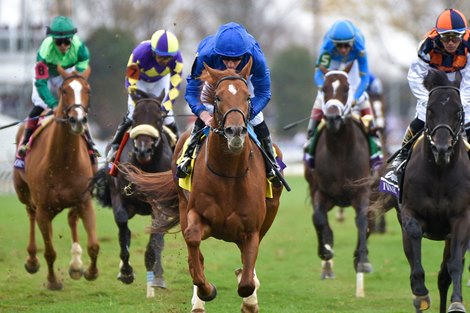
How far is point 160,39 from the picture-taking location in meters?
11.3

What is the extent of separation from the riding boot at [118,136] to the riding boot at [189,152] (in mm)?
2752

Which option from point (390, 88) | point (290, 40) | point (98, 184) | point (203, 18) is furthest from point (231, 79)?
point (290, 40)

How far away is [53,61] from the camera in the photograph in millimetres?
12023

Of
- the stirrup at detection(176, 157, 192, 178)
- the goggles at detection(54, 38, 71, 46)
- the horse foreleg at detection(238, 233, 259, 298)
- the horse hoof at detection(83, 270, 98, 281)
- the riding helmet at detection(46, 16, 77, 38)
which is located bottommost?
the horse hoof at detection(83, 270, 98, 281)

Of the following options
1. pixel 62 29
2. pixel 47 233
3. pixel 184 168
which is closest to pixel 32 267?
pixel 47 233

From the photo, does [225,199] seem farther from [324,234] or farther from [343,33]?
[343,33]

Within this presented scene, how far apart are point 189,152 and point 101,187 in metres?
3.20

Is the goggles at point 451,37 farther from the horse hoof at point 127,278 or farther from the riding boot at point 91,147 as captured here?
the riding boot at point 91,147

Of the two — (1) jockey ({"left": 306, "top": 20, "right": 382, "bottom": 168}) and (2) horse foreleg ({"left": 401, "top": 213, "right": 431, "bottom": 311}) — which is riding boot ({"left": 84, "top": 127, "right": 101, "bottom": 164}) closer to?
(1) jockey ({"left": 306, "top": 20, "right": 382, "bottom": 168})

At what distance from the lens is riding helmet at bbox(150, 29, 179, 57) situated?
444 inches

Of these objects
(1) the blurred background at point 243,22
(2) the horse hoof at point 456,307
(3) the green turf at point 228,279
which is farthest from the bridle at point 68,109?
(1) the blurred background at point 243,22

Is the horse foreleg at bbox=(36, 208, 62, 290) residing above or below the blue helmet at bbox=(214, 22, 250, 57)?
below

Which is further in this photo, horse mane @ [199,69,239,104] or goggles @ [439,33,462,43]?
goggles @ [439,33,462,43]

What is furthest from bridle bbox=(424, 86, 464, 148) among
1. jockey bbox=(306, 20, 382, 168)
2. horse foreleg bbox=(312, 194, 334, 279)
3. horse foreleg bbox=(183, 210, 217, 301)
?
jockey bbox=(306, 20, 382, 168)
